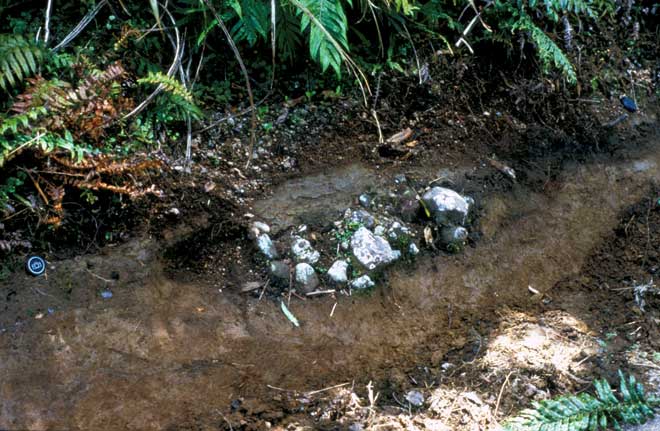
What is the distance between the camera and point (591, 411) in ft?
9.09

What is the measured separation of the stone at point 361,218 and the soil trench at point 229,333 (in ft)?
0.38

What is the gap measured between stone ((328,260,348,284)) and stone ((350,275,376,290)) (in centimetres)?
6

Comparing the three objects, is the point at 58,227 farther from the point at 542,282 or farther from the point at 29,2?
the point at 542,282

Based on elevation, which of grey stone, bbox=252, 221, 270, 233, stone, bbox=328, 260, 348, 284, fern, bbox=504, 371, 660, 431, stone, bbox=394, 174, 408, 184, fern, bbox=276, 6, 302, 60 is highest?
fern, bbox=276, 6, 302, 60

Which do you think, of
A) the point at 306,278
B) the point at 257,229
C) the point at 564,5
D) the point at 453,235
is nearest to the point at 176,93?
the point at 257,229

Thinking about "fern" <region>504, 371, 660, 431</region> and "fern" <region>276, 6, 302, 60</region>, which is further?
"fern" <region>276, 6, 302, 60</region>

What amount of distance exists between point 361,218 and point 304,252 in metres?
0.46

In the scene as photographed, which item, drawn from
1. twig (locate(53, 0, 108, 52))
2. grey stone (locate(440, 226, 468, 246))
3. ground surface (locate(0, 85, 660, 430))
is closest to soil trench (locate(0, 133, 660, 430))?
ground surface (locate(0, 85, 660, 430))

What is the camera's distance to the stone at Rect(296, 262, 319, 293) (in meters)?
3.42

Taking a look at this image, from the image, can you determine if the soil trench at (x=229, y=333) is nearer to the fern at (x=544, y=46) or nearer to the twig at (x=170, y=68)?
the twig at (x=170, y=68)

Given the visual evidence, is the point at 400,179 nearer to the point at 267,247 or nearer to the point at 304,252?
the point at 304,252

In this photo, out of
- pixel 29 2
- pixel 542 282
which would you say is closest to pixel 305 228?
pixel 542 282

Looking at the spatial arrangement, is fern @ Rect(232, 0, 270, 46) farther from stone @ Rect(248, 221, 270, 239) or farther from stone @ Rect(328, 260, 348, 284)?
stone @ Rect(328, 260, 348, 284)

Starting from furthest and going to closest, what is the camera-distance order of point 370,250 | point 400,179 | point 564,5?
point 564,5, point 400,179, point 370,250
